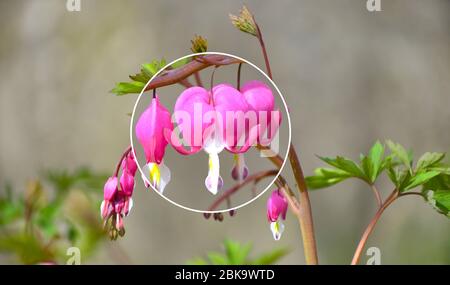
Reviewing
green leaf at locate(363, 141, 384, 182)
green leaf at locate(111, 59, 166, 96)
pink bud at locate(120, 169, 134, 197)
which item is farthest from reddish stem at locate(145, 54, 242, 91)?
green leaf at locate(363, 141, 384, 182)

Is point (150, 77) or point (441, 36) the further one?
Answer: point (441, 36)

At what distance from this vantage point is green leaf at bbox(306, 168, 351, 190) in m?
0.76

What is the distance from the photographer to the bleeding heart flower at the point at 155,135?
67 cm

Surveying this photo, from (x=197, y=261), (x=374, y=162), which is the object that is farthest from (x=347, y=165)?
(x=197, y=261)

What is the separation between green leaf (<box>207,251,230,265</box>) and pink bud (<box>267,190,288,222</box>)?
10 centimetres

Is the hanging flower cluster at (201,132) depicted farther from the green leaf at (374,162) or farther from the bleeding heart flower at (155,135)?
the green leaf at (374,162)

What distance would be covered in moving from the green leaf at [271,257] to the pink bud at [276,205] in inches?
2.5

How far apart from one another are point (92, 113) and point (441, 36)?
60 centimetres

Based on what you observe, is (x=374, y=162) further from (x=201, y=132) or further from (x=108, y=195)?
(x=108, y=195)

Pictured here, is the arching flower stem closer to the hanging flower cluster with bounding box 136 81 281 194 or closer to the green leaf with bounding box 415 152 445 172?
the hanging flower cluster with bounding box 136 81 281 194

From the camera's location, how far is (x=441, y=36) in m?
0.90

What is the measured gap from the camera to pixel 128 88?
708 mm
